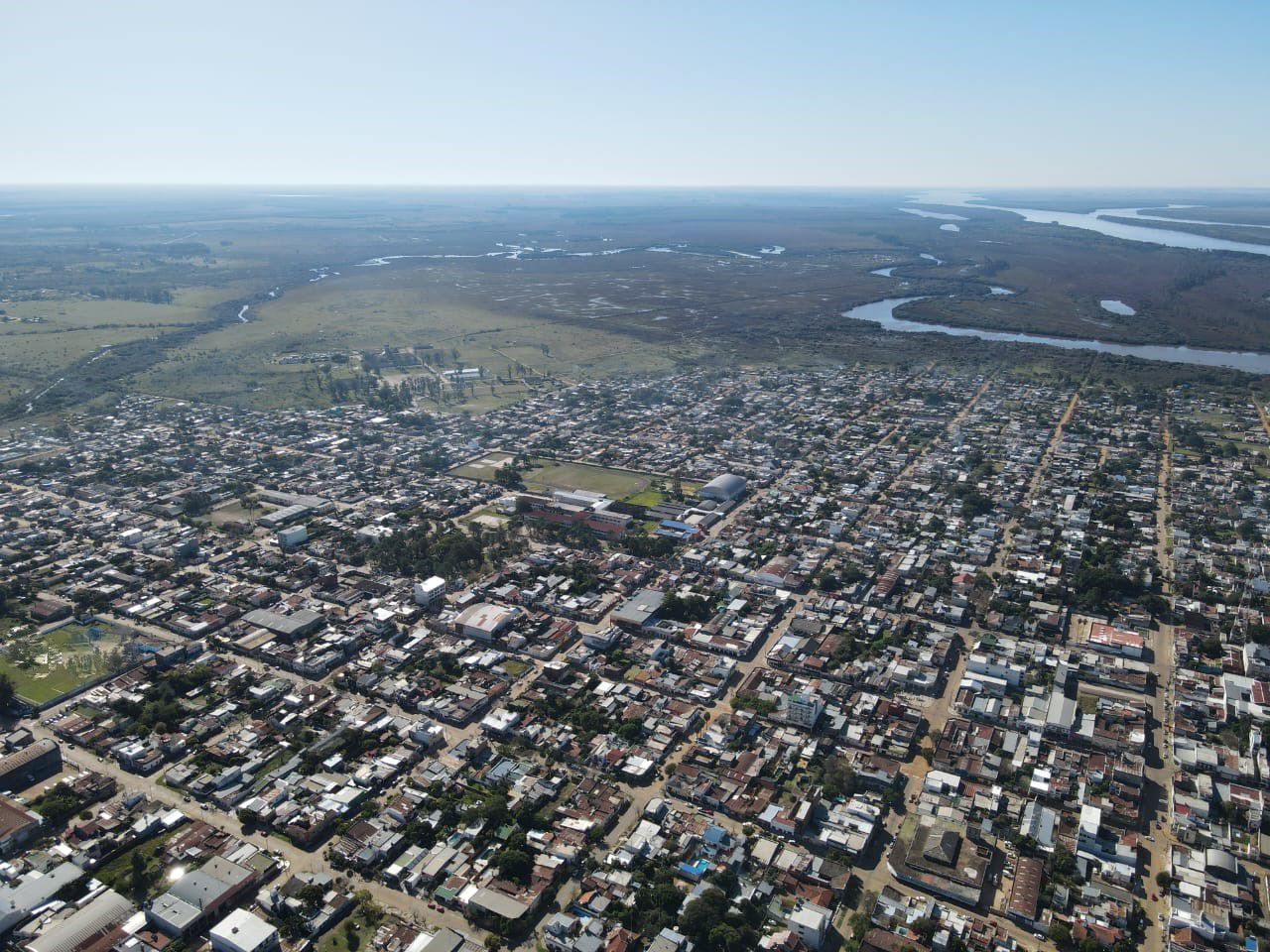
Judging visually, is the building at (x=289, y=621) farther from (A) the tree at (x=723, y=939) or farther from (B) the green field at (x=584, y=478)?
(A) the tree at (x=723, y=939)

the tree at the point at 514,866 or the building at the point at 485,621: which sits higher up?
the building at the point at 485,621

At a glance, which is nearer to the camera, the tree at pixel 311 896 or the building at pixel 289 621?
the tree at pixel 311 896

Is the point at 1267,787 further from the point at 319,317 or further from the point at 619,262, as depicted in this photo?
the point at 619,262

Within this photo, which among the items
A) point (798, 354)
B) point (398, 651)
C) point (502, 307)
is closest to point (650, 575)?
point (398, 651)

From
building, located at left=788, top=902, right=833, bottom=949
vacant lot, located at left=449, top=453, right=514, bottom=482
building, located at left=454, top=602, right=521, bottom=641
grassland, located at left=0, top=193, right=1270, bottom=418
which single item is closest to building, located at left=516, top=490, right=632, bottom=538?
vacant lot, located at left=449, top=453, right=514, bottom=482

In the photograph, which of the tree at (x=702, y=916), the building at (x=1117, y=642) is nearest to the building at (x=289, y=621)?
the tree at (x=702, y=916)
